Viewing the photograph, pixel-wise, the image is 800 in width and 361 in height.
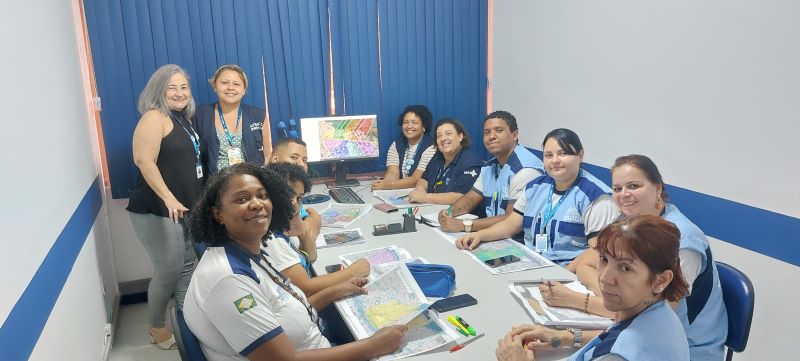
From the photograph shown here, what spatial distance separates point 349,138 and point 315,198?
25.9 inches

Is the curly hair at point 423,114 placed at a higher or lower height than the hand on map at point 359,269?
higher

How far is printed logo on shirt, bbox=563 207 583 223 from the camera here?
2.19 meters

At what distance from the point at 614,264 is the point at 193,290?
1043 mm

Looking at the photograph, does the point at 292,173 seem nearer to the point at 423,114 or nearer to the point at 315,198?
the point at 315,198

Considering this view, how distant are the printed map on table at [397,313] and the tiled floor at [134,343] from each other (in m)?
1.68

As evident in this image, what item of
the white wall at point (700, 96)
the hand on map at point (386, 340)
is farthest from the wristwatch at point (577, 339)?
the white wall at point (700, 96)

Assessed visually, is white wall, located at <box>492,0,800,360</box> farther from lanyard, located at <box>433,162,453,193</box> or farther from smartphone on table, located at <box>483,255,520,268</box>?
smartphone on table, located at <box>483,255,520,268</box>

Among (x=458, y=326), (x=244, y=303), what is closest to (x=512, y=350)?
(x=458, y=326)

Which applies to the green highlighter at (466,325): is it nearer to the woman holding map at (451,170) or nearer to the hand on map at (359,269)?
the hand on map at (359,269)

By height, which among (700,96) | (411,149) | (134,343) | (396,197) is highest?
(700,96)

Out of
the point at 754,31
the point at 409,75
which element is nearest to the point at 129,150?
the point at 409,75

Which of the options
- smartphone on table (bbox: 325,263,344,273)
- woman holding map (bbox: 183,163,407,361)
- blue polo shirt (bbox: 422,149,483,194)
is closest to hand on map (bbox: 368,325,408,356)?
woman holding map (bbox: 183,163,407,361)

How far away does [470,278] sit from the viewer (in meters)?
1.98

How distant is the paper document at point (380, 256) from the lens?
85.8 inches
